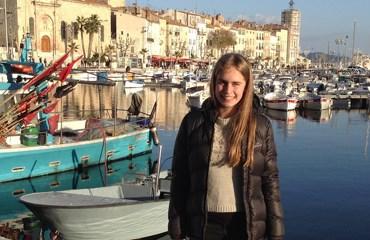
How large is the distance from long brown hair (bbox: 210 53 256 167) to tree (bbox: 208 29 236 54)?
113352 mm

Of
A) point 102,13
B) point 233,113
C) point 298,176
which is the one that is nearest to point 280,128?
point 298,176

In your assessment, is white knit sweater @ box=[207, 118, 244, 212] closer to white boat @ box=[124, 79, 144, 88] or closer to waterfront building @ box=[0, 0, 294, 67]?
waterfront building @ box=[0, 0, 294, 67]

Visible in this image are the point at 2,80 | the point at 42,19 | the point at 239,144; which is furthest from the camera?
the point at 42,19

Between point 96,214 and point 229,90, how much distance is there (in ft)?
18.4

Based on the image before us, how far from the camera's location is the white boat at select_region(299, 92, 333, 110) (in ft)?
137

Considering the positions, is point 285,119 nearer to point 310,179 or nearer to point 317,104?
point 317,104

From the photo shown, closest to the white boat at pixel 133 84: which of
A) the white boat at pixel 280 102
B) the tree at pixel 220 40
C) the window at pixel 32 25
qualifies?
the white boat at pixel 280 102

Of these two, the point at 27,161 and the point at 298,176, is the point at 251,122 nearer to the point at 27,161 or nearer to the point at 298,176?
the point at 27,161

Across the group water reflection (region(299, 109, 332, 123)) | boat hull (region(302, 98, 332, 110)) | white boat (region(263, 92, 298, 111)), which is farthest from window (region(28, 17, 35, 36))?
water reflection (region(299, 109, 332, 123))

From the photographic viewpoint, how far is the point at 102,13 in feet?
299

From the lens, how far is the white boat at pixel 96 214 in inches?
312

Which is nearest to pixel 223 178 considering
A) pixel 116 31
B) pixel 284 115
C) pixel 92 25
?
pixel 284 115

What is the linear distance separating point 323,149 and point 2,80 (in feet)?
51.1

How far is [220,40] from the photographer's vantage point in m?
117
